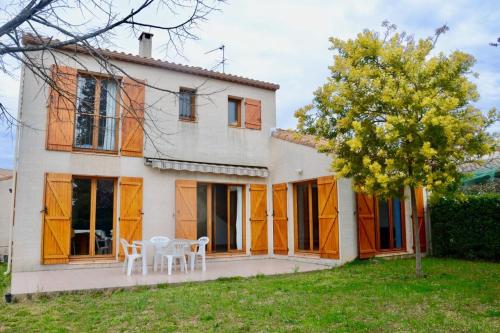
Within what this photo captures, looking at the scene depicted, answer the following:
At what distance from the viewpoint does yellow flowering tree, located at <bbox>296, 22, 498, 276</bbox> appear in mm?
9367

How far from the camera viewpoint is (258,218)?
16.2m

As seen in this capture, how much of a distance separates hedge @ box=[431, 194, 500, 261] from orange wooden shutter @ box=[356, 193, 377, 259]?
79.7 inches

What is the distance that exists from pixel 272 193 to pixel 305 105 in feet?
19.3

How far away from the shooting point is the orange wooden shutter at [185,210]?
14482 millimetres

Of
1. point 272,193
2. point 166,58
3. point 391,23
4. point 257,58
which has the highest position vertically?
point 391,23

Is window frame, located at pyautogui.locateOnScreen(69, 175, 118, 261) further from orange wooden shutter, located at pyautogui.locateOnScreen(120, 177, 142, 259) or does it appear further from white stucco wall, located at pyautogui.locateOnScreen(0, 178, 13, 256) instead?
white stucco wall, located at pyautogui.locateOnScreen(0, 178, 13, 256)

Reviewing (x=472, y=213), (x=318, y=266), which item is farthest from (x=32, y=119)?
(x=472, y=213)

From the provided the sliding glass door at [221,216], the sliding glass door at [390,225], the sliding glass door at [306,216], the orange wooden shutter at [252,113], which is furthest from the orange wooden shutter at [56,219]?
the sliding glass door at [390,225]

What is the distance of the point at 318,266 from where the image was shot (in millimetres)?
13414

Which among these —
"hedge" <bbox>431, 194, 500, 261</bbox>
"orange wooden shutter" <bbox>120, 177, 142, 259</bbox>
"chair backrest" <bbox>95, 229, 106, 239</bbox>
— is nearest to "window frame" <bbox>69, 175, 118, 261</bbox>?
"chair backrest" <bbox>95, 229, 106, 239</bbox>

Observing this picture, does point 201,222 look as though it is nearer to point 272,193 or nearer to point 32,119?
point 272,193

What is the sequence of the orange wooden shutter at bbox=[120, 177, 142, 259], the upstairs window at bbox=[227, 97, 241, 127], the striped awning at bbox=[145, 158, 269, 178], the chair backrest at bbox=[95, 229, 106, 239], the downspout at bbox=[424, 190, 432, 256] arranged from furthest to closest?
the upstairs window at bbox=[227, 97, 241, 127] < the downspout at bbox=[424, 190, 432, 256] < the striped awning at bbox=[145, 158, 269, 178] < the orange wooden shutter at bbox=[120, 177, 142, 259] < the chair backrest at bbox=[95, 229, 106, 239]

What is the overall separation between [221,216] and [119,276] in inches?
213

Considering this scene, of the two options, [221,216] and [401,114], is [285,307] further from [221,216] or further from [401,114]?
[221,216]
